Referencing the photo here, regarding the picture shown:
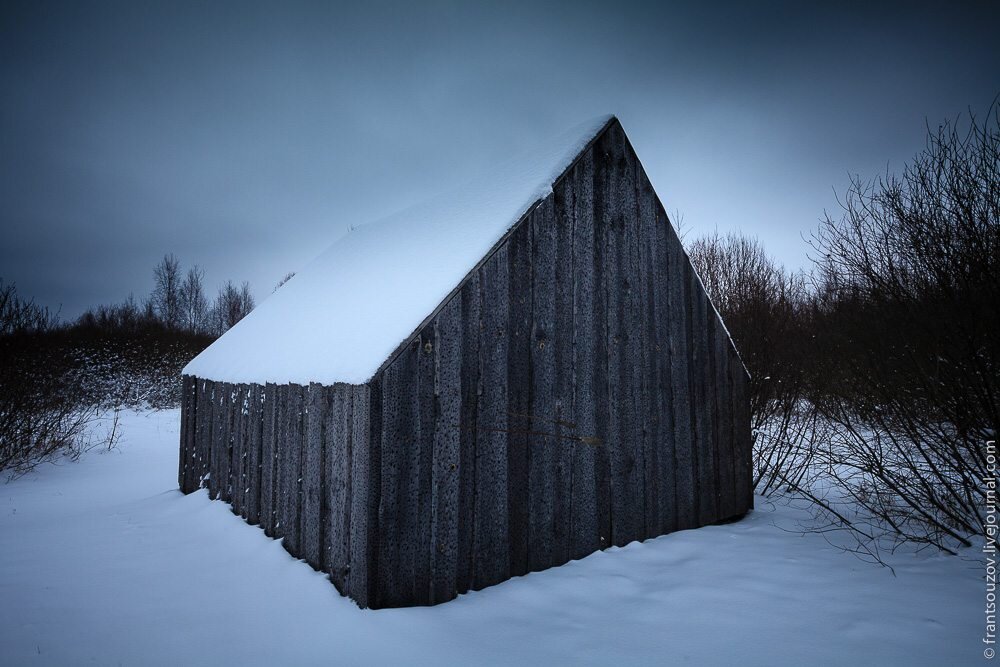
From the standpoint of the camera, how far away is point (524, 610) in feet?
10.2

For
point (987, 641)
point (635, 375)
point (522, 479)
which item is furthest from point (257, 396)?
point (987, 641)

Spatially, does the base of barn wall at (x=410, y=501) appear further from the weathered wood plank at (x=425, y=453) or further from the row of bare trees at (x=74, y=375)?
the row of bare trees at (x=74, y=375)

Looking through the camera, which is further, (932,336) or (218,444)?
(218,444)

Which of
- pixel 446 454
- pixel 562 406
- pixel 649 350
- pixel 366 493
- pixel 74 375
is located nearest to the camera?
pixel 366 493

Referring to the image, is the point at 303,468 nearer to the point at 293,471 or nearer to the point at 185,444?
the point at 293,471

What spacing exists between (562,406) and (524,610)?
1.49 meters

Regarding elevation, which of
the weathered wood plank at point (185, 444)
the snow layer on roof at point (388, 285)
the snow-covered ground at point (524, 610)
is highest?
the snow layer on roof at point (388, 285)

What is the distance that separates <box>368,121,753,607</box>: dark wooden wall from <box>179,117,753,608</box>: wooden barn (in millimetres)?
15

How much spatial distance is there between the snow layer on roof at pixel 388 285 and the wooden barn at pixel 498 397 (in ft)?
0.09

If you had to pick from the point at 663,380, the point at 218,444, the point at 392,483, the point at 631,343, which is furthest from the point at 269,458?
the point at 663,380

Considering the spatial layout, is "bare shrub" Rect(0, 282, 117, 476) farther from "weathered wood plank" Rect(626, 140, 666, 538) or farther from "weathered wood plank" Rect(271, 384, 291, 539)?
"weathered wood plank" Rect(626, 140, 666, 538)

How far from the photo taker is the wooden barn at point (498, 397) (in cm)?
309

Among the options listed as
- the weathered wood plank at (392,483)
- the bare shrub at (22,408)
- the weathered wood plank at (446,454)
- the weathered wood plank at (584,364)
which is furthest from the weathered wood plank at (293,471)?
the bare shrub at (22,408)

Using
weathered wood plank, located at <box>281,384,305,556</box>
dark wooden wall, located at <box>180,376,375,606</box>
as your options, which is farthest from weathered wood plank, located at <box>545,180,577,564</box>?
weathered wood plank, located at <box>281,384,305,556</box>
